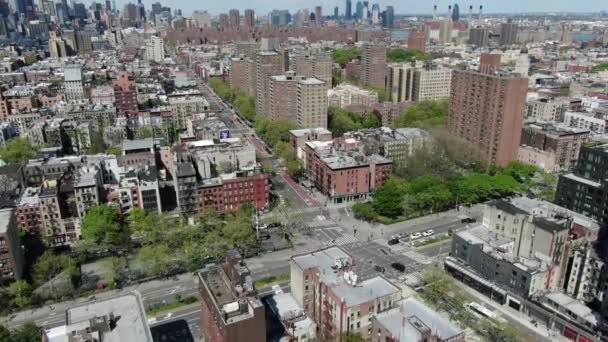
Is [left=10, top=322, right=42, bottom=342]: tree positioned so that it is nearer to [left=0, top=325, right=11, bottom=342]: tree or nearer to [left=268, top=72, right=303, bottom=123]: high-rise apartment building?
[left=0, top=325, right=11, bottom=342]: tree

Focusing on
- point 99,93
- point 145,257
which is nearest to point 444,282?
point 145,257

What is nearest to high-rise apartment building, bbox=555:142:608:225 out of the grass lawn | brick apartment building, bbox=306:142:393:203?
brick apartment building, bbox=306:142:393:203

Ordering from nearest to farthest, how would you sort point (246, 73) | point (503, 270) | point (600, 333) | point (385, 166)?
point (600, 333) < point (503, 270) < point (385, 166) < point (246, 73)

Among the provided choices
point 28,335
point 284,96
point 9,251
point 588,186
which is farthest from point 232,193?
point 588,186

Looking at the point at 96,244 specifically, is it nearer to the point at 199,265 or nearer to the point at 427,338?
the point at 199,265

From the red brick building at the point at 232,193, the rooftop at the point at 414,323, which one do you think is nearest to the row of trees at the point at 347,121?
the red brick building at the point at 232,193
